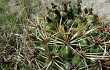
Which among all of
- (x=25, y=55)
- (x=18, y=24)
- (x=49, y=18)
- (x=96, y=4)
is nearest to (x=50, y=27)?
(x=49, y=18)

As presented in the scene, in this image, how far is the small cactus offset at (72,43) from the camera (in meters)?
2.08

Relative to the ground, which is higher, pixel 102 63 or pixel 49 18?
pixel 49 18

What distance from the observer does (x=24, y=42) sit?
7.58ft

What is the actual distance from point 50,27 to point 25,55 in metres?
0.25

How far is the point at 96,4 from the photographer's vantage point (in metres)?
4.05

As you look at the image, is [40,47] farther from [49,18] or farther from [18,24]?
[18,24]

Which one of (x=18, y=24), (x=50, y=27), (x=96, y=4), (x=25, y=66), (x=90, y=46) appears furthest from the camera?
(x=96, y=4)

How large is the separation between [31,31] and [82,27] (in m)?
0.38

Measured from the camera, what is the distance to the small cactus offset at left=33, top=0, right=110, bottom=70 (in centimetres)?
208

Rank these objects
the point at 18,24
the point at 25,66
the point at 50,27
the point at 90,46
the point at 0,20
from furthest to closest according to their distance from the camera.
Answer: the point at 0,20, the point at 18,24, the point at 25,66, the point at 50,27, the point at 90,46

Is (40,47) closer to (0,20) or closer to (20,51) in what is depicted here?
(20,51)

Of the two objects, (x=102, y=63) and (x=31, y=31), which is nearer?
(x=102, y=63)

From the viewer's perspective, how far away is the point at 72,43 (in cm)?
206

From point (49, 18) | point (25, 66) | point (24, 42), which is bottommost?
point (25, 66)
